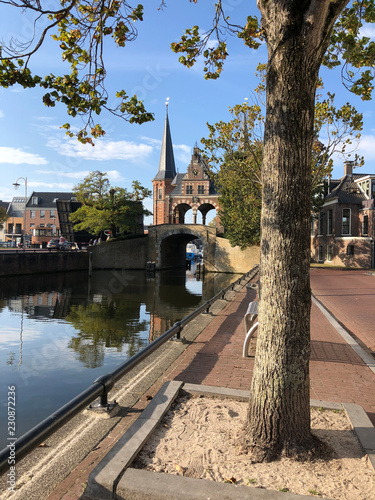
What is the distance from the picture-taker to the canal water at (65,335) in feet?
22.6

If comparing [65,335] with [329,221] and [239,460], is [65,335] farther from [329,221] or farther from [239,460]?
[329,221]

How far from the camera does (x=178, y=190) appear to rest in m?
57.8

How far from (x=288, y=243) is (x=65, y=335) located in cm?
1029

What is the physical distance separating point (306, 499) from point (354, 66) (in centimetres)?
552

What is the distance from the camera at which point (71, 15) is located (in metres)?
4.98

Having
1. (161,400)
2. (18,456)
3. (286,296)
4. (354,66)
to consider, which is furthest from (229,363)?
(354,66)

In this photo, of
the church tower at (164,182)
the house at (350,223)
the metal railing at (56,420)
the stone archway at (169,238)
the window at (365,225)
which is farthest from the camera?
the church tower at (164,182)

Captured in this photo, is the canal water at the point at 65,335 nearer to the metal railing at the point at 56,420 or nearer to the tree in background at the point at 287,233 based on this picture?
the metal railing at the point at 56,420

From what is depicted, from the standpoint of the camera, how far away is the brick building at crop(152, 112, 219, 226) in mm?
56125

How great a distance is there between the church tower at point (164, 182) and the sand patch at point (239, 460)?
183 feet

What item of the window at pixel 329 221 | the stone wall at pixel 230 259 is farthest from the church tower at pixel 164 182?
the window at pixel 329 221

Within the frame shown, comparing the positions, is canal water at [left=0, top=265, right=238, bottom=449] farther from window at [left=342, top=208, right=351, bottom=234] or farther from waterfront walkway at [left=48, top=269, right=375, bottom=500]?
window at [left=342, top=208, right=351, bottom=234]

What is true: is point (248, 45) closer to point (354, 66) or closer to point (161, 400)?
point (354, 66)

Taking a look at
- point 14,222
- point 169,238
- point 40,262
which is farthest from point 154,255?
point 14,222
